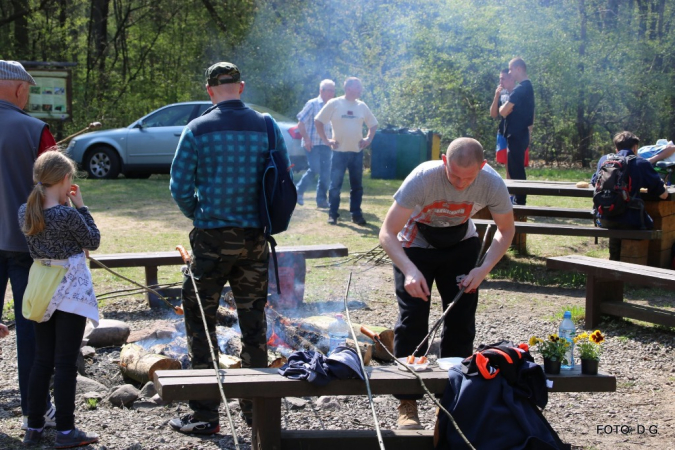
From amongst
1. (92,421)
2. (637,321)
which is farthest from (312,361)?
(637,321)

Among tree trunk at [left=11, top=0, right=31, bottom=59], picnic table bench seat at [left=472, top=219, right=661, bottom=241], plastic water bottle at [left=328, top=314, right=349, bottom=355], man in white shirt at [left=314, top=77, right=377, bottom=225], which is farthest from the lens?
tree trunk at [left=11, top=0, right=31, bottom=59]

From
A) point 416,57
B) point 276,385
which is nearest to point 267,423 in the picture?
point 276,385

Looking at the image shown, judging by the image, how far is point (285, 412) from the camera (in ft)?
14.1

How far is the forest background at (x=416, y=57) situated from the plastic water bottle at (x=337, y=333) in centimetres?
1509

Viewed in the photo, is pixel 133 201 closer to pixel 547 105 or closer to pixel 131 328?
pixel 131 328

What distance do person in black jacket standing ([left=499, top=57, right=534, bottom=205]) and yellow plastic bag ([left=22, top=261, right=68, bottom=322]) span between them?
6.81m

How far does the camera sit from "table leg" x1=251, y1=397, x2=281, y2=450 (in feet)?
10.9

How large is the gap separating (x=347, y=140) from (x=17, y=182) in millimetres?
6492

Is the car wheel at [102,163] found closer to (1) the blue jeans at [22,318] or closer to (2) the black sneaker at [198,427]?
(1) the blue jeans at [22,318]

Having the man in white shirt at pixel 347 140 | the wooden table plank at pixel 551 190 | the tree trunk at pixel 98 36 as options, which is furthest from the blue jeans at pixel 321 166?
the tree trunk at pixel 98 36

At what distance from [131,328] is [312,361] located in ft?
9.92

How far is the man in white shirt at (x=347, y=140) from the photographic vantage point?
1001cm

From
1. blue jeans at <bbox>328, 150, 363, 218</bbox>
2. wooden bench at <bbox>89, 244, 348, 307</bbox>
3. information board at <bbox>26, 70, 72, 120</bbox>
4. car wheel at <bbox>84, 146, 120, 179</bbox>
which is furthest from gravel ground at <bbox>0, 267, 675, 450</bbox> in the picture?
information board at <bbox>26, 70, 72, 120</bbox>

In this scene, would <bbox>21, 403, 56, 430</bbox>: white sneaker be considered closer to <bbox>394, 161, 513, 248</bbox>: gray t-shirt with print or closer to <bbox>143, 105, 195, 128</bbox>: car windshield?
<bbox>394, 161, 513, 248</bbox>: gray t-shirt with print
